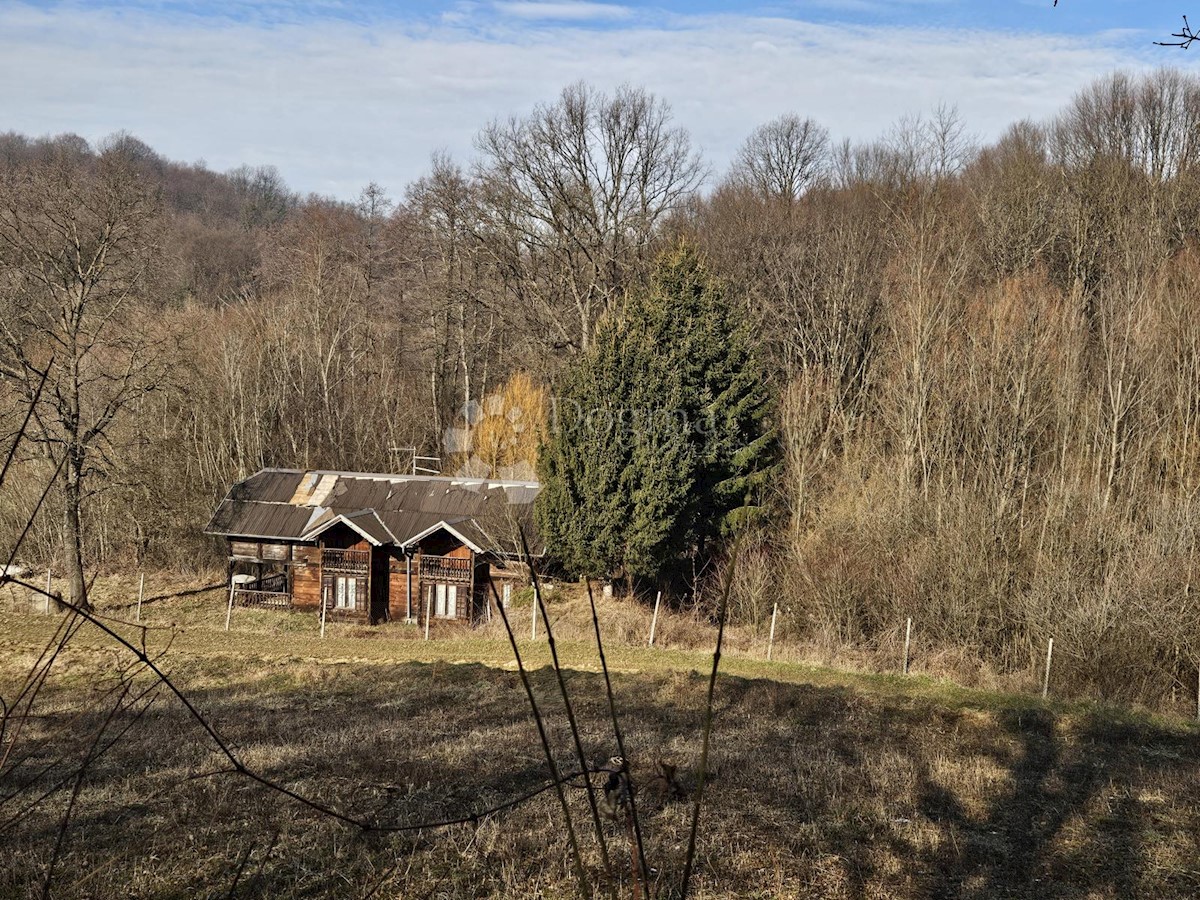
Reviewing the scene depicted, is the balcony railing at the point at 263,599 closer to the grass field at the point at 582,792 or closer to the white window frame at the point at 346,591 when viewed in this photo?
the white window frame at the point at 346,591

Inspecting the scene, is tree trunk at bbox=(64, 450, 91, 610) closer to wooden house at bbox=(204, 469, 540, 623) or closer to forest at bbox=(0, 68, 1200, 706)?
forest at bbox=(0, 68, 1200, 706)

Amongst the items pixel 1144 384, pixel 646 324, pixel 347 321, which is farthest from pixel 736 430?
pixel 347 321

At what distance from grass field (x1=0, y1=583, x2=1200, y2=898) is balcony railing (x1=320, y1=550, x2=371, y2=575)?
32.2 feet

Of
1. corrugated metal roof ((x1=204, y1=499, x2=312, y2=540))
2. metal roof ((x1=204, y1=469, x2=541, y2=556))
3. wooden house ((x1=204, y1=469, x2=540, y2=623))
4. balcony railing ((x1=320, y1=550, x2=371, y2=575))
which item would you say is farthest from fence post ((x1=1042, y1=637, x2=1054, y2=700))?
corrugated metal roof ((x1=204, y1=499, x2=312, y2=540))

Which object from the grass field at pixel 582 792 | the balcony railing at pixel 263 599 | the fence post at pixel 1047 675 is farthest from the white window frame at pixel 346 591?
the fence post at pixel 1047 675

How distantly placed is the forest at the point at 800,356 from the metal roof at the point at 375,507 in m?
3.94

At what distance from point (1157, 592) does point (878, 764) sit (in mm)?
11449

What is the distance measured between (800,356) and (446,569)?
1470cm

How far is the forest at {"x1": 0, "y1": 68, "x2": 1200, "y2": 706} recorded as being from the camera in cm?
2342

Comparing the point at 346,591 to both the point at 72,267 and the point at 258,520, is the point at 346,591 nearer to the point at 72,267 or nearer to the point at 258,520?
the point at 258,520

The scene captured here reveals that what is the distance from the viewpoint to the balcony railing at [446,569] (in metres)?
28.5

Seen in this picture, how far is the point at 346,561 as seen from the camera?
29.4 m

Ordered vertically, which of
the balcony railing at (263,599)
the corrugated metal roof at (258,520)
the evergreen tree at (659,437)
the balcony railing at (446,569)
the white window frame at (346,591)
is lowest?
the balcony railing at (263,599)

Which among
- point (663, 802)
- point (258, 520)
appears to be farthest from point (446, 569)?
point (663, 802)
